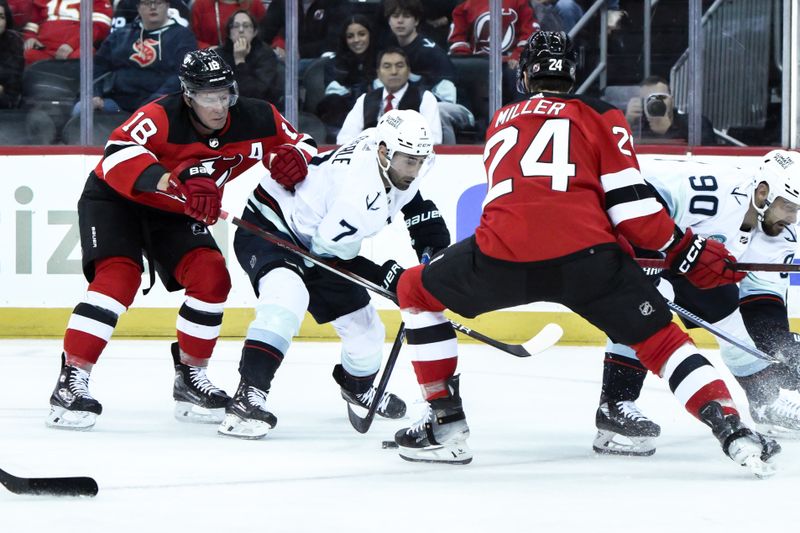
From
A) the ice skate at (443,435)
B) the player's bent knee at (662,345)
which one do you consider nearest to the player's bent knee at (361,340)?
the ice skate at (443,435)

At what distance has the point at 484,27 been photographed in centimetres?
538

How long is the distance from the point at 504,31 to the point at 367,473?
10.3 feet

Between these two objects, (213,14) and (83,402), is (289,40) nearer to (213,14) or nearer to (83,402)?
(213,14)

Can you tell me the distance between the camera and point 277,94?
543 centimetres

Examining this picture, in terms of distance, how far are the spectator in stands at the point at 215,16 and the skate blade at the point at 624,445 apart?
10.1 feet

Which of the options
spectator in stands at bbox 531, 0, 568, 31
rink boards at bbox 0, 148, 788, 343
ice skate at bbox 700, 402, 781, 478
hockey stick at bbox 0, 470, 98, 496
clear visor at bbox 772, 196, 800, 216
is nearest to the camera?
hockey stick at bbox 0, 470, 98, 496

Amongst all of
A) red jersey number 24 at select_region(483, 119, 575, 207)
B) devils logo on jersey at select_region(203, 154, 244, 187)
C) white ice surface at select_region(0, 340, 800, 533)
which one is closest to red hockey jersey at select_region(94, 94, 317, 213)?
devils logo on jersey at select_region(203, 154, 244, 187)

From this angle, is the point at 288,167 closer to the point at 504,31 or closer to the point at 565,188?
the point at 565,188

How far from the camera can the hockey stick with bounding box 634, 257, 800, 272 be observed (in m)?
2.78

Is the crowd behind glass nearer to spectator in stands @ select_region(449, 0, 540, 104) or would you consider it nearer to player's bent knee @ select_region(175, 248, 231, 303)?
spectator in stands @ select_region(449, 0, 540, 104)

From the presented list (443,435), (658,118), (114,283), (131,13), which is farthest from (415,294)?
(131,13)

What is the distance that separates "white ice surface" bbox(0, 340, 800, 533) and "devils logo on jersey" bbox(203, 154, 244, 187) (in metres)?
0.69

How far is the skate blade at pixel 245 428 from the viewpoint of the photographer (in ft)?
10.1

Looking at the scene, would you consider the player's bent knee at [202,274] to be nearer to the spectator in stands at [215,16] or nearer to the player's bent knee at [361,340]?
the player's bent knee at [361,340]
